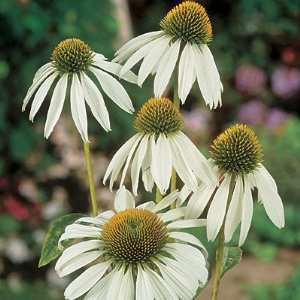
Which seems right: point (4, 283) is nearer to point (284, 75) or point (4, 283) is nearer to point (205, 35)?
point (284, 75)

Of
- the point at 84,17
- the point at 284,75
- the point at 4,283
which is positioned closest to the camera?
the point at 4,283

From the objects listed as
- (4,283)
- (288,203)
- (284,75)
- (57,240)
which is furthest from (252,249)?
(57,240)

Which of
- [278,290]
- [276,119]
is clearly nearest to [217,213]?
[278,290]

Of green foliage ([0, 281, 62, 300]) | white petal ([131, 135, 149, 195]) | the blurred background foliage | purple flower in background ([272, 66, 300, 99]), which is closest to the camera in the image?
white petal ([131, 135, 149, 195])

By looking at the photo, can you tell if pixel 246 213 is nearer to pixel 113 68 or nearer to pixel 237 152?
pixel 237 152

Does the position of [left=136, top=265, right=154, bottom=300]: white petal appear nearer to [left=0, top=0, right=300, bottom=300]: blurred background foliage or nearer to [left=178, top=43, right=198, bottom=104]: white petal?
[left=178, top=43, right=198, bottom=104]: white petal

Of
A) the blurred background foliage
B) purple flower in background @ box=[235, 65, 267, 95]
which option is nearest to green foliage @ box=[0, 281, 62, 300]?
the blurred background foliage
